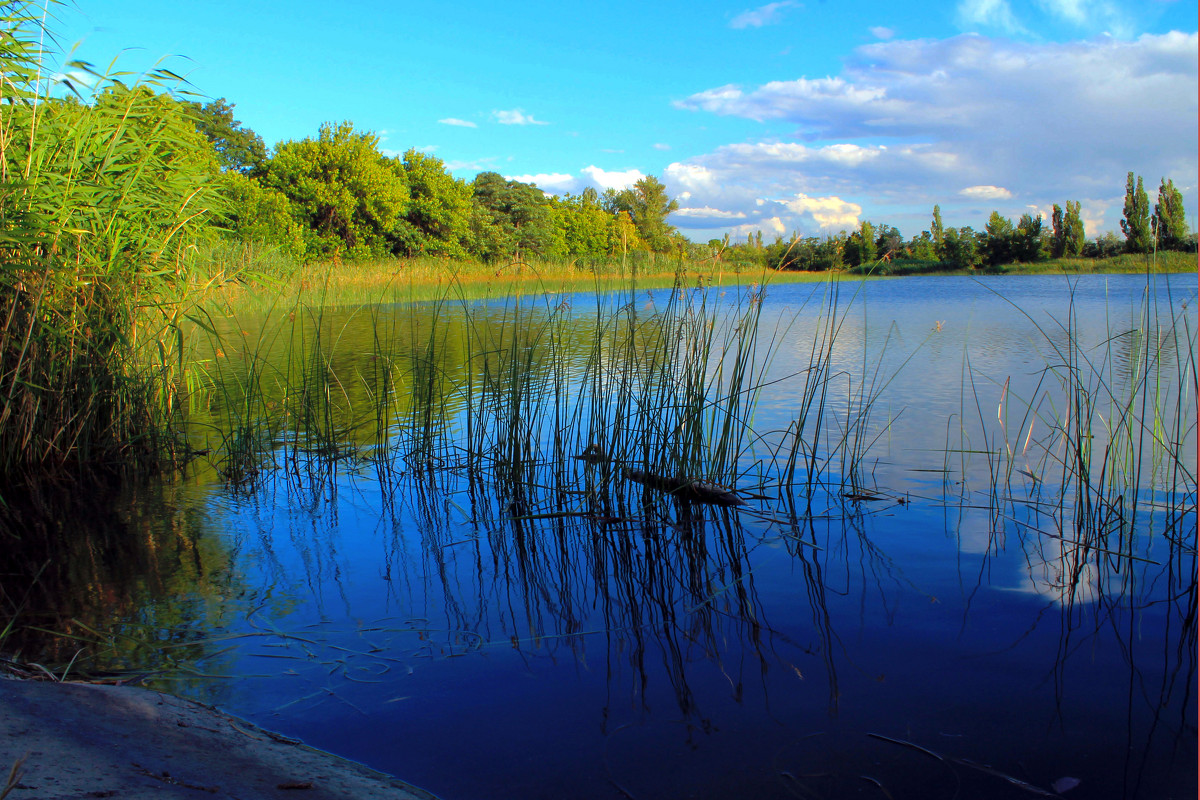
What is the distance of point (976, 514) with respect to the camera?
273 centimetres

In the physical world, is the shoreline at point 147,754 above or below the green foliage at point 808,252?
below

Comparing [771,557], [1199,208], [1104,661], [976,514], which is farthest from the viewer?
[976,514]

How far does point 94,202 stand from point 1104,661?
13.3ft

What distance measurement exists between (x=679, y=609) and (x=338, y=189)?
26.3 metres

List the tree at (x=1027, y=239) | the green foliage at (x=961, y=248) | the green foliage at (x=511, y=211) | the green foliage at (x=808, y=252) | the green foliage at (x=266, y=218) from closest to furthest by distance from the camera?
the green foliage at (x=808, y=252) → the green foliage at (x=961, y=248) → the tree at (x=1027, y=239) → the green foliage at (x=266, y=218) → the green foliage at (x=511, y=211)

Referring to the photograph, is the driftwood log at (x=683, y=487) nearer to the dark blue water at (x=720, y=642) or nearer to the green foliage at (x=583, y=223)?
the dark blue water at (x=720, y=642)

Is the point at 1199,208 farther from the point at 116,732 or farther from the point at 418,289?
the point at 418,289

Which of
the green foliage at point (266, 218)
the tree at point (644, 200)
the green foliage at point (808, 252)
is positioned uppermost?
the tree at point (644, 200)

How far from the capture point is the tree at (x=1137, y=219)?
7.73 ft

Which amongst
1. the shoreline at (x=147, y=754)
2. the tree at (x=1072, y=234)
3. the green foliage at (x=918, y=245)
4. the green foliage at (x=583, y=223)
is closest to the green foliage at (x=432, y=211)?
the green foliage at (x=583, y=223)

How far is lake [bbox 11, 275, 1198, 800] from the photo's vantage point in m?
1.44

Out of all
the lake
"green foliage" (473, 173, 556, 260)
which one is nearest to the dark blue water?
the lake

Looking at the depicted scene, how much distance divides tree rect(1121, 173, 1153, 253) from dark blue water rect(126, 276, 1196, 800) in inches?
19.1

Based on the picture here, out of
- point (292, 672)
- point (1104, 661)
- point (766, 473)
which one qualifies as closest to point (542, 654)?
point (292, 672)
